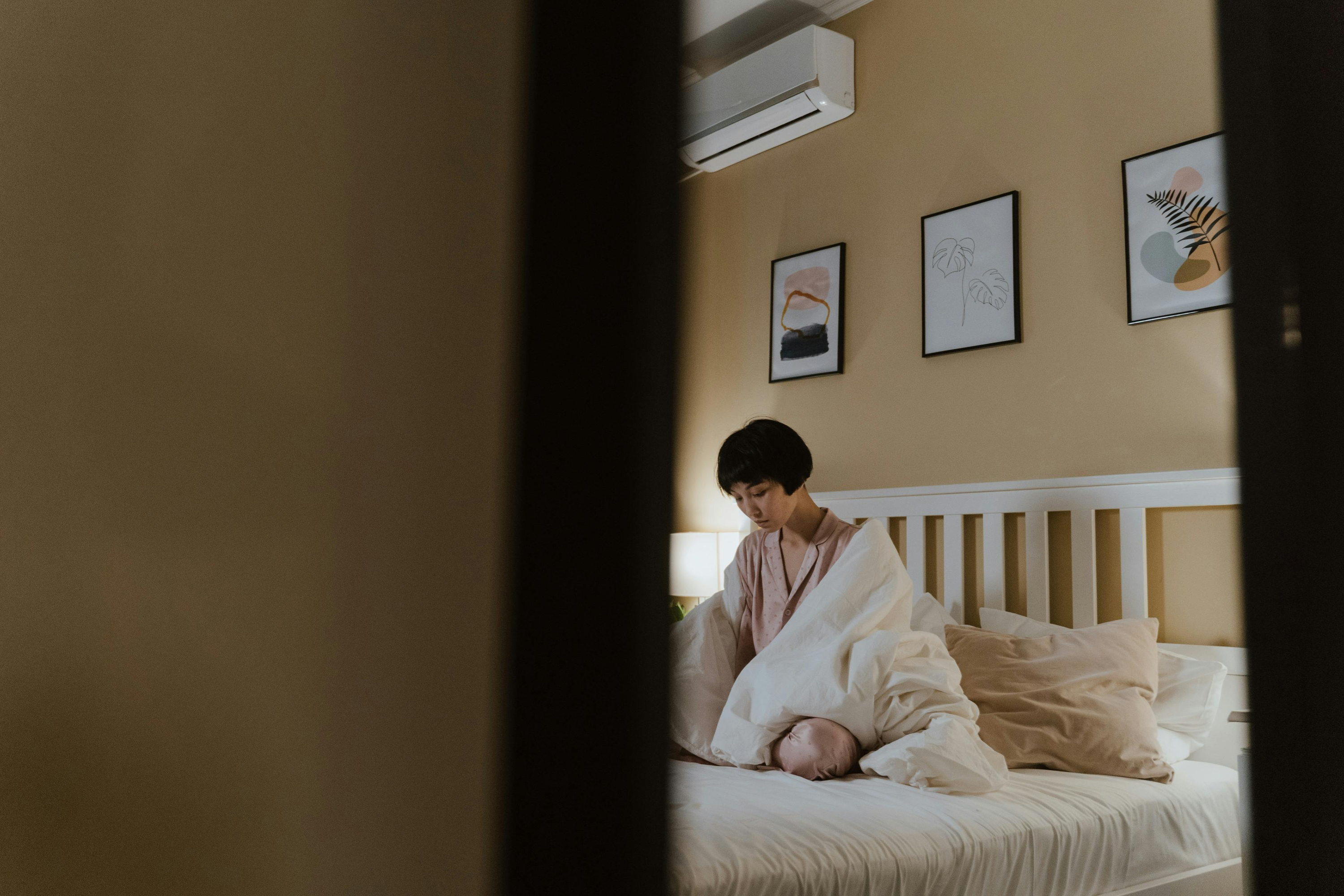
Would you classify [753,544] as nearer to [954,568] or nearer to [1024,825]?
[954,568]

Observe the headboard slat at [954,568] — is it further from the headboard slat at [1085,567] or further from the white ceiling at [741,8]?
the white ceiling at [741,8]

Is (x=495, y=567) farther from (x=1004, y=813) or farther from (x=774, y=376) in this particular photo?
(x=774, y=376)

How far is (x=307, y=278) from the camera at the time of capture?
0.52 m

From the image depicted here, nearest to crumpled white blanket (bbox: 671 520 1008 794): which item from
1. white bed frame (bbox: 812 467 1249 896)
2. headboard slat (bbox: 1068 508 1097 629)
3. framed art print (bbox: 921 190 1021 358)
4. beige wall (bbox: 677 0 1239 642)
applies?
white bed frame (bbox: 812 467 1249 896)

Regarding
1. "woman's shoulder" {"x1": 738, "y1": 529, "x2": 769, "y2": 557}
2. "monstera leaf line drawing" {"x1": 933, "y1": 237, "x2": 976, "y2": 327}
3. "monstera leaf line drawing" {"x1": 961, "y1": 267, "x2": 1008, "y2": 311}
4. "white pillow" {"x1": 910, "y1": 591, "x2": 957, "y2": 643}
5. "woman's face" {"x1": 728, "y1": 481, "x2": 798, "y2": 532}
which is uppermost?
"monstera leaf line drawing" {"x1": 933, "y1": 237, "x2": 976, "y2": 327}

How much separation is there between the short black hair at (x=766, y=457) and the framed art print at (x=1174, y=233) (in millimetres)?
768

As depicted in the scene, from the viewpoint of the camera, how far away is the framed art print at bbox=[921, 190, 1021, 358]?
229 centimetres

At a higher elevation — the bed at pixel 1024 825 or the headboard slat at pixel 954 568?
the headboard slat at pixel 954 568

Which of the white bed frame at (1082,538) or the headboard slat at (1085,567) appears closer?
the white bed frame at (1082,538)

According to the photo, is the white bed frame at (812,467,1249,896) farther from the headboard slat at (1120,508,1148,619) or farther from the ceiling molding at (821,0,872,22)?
the ceiling molding at (821,0,872,22)

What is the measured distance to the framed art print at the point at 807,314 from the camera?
275 centimetres

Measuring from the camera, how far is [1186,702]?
176cm

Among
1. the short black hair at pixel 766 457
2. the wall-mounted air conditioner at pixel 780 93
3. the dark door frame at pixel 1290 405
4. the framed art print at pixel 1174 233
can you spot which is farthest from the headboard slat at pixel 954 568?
the dark door frame at pixel 1290 405

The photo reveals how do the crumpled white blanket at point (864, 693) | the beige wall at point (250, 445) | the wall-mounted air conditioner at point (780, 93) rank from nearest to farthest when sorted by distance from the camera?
the beige wall at point (250, 445), the crumpled white blanket at point (864, 693), the wall-mounted air conditioner at point (780, 93)
